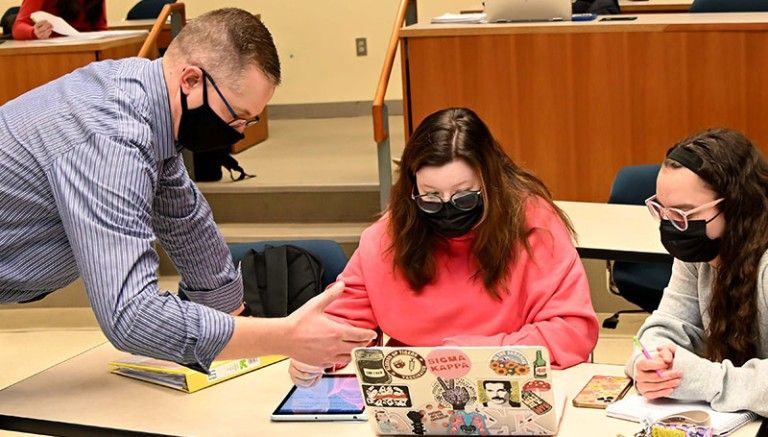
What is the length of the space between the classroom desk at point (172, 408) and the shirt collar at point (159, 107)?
2.07 ft

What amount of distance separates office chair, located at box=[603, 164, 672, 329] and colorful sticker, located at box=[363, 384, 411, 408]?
88.1 inches

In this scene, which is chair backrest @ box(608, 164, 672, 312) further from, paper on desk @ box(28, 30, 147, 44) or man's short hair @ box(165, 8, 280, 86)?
paper on desk @ box(28, 30, 147, 44)

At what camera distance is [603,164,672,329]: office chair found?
446cm

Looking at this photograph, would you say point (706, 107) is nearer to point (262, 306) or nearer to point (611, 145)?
point (611, 145)

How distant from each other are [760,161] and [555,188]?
9.39 feet

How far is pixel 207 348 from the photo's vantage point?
2320 millimetres

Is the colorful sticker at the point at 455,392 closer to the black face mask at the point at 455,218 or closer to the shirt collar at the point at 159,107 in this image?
the black face mask at the point at 455,218

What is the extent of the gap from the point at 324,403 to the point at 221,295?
0.45 m

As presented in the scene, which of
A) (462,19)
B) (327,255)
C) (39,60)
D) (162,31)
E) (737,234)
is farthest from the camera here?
(162,31)

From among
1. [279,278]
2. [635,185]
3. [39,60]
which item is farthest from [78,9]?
[635,185]

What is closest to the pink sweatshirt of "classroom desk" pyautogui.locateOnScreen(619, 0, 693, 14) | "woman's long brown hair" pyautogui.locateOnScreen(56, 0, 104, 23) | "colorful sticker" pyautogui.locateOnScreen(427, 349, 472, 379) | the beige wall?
"colorful sticker" pyautogui.locateOnScreen(427, 349, 472, 379)

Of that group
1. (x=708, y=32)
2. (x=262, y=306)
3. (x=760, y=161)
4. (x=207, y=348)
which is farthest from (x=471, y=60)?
(x=207, y=348)

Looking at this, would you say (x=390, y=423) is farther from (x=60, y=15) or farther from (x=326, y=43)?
(x=326, y=43)

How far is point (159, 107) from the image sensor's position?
244 cm
